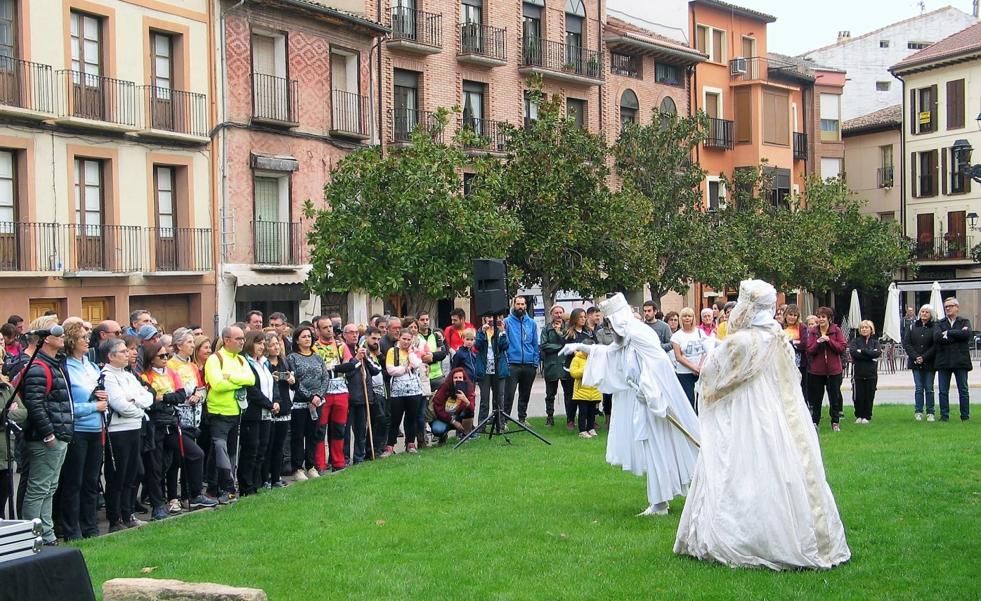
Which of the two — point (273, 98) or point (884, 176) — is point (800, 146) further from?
point (273, 98)

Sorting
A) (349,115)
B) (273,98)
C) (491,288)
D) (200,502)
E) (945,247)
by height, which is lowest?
(200,502)

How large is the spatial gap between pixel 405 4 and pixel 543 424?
19.0 metres

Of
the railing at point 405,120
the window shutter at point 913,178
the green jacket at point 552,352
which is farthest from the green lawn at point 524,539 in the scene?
the window shutter at point 913,178

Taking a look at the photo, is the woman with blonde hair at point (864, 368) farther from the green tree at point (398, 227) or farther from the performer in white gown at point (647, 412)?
the green tree at point (398, 227)

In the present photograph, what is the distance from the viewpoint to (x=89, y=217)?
2614cm

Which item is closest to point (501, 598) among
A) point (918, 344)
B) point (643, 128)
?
point (918, 344)

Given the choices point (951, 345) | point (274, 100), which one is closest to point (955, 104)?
point (274, 100)

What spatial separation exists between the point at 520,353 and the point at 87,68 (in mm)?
13020

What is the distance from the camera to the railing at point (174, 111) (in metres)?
→ 27.0

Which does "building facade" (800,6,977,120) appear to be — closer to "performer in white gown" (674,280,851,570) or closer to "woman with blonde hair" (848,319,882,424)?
"woman with blonde hair" (848,319,882,424)

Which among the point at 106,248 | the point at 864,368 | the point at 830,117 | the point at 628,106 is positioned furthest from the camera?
the point at 830,117

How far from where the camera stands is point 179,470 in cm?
1313

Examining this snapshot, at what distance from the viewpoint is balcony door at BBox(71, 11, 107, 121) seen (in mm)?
25391

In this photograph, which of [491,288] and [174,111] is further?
[174,111]
